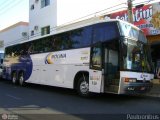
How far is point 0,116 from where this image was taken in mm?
9961

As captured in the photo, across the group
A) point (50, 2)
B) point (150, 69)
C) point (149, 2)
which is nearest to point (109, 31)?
point (150, 69)

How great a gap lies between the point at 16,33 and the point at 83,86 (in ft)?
105

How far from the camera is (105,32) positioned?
13375 millimetres

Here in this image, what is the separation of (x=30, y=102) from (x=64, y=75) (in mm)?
3477

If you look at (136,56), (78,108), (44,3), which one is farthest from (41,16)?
(78,108)

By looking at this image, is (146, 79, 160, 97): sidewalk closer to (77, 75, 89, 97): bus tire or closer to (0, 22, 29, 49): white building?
(77, 75, 89, 97): bus tire

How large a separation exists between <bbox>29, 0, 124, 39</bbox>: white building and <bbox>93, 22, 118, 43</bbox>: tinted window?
716 inches

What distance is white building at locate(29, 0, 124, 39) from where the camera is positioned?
32625 mm

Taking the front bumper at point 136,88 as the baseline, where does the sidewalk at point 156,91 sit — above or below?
below

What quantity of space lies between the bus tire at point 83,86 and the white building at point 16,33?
28.1 metres

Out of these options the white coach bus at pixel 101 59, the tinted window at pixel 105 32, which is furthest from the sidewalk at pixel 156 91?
the tinted window at pixel 105 32

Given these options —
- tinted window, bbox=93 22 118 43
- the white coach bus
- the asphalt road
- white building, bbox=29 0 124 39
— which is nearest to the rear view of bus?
the white coach bus

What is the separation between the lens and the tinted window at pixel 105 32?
42.5ft

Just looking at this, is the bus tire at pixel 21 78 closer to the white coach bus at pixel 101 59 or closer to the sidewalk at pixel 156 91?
the white coach bus at pixel 101 59
